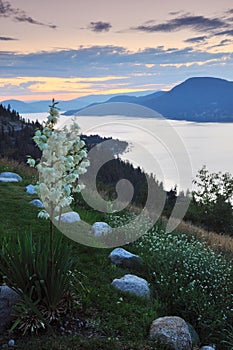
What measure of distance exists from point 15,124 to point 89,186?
44817mm

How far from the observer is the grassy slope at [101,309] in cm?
470

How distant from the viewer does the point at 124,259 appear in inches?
304

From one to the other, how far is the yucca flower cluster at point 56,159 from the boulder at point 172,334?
2.26 metres

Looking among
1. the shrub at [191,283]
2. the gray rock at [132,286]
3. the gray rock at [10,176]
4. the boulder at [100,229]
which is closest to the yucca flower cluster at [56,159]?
the gray rock at [132,286]

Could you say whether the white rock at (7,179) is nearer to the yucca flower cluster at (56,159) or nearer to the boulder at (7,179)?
the boulder at (7,179)

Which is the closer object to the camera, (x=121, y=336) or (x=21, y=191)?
(x=121, y=336)

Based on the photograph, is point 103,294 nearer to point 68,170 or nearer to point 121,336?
point 121,336

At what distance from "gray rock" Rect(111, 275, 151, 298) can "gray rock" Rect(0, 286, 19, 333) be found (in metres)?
1.96

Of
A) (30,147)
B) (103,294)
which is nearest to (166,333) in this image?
(103,294)

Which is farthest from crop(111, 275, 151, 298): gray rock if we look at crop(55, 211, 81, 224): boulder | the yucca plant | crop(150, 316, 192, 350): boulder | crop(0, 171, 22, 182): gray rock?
crop(0, 171, 22, 182): gray rock

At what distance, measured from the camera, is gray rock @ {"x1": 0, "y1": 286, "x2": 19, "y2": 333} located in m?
5.01

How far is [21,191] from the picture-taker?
1198cm

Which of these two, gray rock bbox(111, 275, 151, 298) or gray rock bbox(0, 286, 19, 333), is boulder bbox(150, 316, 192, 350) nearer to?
gray rock bbox(111, 275, 151, 298)

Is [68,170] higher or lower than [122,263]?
higher
